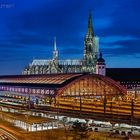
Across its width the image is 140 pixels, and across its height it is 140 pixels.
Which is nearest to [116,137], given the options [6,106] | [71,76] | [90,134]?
[90,134]

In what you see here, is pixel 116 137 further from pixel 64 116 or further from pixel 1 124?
pixel 1 124

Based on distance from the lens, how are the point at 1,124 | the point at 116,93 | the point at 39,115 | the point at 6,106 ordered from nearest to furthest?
the point at 1,124 < the point at 39,115 < the point at 6,106 < the point at 116,93

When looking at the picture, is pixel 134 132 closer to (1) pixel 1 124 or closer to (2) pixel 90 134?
(2) pixel 90 134

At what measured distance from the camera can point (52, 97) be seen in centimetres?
11969

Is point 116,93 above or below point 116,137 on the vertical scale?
above

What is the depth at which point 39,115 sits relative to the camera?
9619 cm

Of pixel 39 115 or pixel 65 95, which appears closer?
pixel 39 115

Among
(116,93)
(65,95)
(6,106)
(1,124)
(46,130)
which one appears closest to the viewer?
(46,130)

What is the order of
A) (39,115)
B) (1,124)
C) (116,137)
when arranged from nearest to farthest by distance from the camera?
(116,137) < (1,124) < (39,115)

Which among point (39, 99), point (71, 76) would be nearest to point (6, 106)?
point (39, 99)

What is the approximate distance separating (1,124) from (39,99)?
36892 mm

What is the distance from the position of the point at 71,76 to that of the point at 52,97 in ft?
38.1

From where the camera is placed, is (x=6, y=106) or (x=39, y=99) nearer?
(x=6, y=106)

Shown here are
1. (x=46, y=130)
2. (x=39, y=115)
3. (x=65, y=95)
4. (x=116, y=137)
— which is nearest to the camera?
(x=116, y=137)
